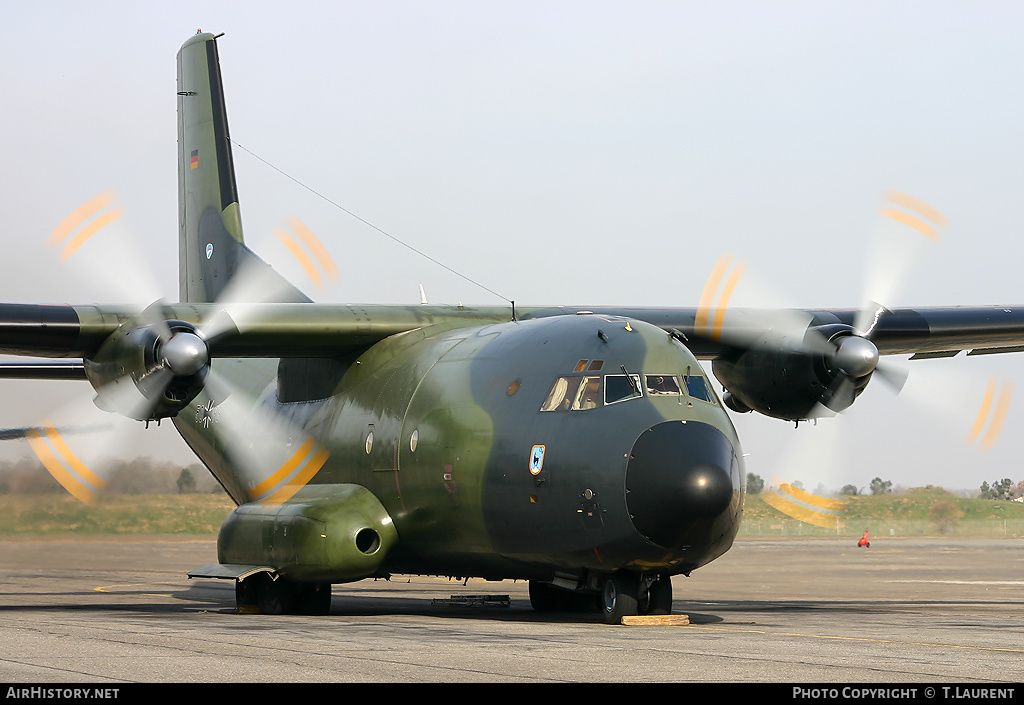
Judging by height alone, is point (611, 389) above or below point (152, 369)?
below

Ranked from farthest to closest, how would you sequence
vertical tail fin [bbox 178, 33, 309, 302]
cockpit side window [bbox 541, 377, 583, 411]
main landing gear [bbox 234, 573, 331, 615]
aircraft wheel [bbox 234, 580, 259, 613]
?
vertical tail fin [bbox 178, 33, 309, 302]
aircraft wheel [bbox 234, 580, 259, 613]
main landing gear [bbox 234, 573, 331, 615]
cockpit side window [bbox 541, 377, 583, 411]

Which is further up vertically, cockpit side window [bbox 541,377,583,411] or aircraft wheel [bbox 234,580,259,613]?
cockpit side window [bbox 541,377,583,411]

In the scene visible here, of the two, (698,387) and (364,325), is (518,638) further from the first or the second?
(364,325)

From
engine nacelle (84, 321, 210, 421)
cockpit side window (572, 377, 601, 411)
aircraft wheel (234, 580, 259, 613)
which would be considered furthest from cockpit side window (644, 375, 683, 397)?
aircraft wheel (234, 580, 259, 613)

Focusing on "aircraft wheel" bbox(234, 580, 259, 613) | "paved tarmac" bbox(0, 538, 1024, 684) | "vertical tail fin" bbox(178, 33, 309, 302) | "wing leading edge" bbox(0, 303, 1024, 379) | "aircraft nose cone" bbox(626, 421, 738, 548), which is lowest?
"paved tarmac" bbox(0, 538, 1024, 684)

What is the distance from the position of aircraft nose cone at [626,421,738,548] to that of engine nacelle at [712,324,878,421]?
16.8 ft

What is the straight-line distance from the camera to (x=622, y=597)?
1447 cm

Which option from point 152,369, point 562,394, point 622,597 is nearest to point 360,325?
point 152,369

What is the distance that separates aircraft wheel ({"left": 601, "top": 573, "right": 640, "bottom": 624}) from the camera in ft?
47.4

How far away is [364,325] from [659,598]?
623 cm

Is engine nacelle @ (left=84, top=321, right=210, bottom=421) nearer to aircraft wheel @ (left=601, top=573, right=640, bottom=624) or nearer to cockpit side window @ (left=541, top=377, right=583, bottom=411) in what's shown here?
cockpit side window @ (left=541, top=377, right=583, bottom=411)

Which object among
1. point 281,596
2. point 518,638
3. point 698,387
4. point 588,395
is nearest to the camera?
point 518,638

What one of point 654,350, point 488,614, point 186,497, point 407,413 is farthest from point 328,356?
point 186,497

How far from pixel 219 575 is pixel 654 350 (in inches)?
287
